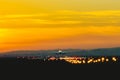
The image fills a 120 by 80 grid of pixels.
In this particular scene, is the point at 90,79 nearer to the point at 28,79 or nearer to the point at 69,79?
the point at 69,79

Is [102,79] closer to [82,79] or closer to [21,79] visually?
[82,79]

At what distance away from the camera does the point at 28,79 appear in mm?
53562

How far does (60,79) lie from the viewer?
179 ft

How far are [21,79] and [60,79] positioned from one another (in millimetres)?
4525

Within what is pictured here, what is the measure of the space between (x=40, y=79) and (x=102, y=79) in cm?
714

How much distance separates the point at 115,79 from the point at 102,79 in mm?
1738

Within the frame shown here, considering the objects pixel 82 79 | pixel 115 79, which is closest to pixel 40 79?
pixel 82 79

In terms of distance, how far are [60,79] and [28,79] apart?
12.4ft

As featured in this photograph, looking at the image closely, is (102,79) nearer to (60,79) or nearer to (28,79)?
(60,79)

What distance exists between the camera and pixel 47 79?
5494 cm

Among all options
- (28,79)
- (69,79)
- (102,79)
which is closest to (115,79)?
(102,79)

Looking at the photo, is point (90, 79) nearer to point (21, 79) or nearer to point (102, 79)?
point (102, 79)

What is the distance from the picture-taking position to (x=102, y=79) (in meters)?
53.9

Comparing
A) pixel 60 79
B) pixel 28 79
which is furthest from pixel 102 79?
pixel 28 79
